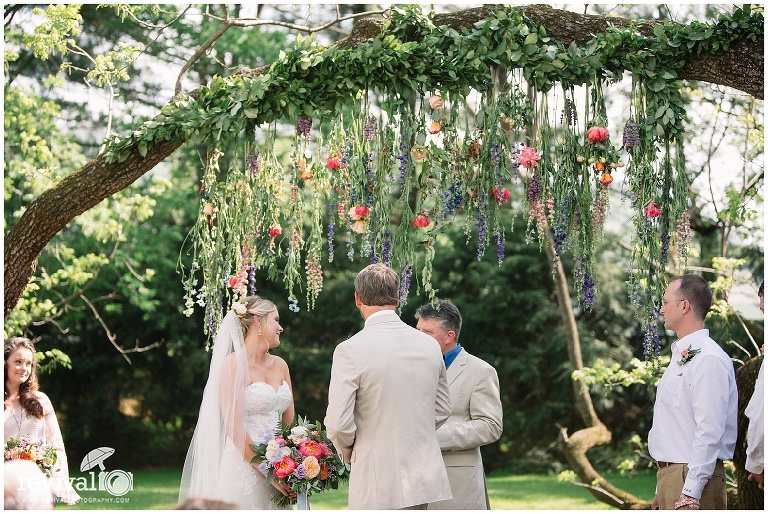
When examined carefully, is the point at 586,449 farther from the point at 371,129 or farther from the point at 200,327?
the point at 200,327

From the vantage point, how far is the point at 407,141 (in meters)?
3.76

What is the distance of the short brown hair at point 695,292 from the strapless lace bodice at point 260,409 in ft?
6.27

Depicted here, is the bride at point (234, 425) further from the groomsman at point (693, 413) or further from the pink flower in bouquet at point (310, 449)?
the groomsman at point (693, 413)

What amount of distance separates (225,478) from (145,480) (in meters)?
8.82

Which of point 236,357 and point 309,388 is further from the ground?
point 236,357

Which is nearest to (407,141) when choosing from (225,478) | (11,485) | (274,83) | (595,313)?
(274,83)

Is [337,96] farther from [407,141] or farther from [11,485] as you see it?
[11,485]

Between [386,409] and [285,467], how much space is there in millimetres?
776

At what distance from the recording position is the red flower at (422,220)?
12.4 ft

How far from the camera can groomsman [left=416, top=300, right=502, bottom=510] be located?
3.43m

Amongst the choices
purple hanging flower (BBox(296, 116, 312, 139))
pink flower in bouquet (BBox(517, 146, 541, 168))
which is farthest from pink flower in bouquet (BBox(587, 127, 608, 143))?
purple hanging flower (BBox(296, 116, 312, 139))

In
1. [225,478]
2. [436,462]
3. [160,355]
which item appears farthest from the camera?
[160,355]

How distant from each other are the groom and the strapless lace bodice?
2.96 feet

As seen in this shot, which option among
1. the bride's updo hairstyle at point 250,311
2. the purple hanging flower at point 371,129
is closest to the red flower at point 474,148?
the purple hanging flower at point 371,129
